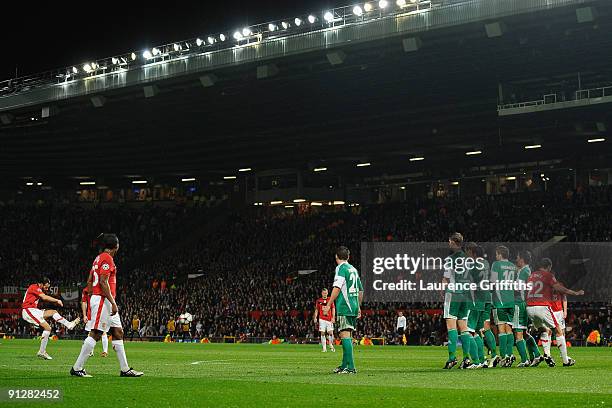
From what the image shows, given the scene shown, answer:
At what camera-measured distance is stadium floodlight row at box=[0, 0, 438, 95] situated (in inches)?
1561

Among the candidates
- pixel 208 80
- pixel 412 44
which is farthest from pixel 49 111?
pixel 412 44

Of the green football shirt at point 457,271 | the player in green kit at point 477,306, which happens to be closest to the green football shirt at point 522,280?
the player in green kit at point 477,306

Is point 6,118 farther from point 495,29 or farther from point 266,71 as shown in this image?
→ point 495,29

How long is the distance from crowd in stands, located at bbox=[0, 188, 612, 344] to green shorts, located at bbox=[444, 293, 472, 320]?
23.0 metres

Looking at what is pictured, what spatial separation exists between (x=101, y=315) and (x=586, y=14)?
89.3 feet

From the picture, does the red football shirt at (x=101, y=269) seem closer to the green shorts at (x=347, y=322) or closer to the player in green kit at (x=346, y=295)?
the player in green kit at (x=346, y=295)

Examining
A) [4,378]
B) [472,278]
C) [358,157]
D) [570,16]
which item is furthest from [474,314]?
[358,157]

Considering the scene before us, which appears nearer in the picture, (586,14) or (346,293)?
(346,293)

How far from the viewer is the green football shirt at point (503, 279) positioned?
17.3m

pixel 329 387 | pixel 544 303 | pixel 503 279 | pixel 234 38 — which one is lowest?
pixel 329 387

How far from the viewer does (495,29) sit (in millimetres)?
37500

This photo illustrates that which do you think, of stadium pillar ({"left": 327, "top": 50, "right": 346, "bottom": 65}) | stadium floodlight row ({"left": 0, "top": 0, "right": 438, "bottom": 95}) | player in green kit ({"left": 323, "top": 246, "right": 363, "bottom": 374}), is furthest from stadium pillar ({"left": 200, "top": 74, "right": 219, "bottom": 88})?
player in green kit ({"left": 323, "top": 246, "right": 363, "bottom": 374})

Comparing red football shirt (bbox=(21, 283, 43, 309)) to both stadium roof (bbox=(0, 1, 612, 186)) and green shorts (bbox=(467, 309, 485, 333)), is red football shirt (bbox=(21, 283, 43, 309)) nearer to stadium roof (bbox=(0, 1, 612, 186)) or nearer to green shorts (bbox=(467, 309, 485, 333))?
green shorts (bbox=(467, 309, 485, 333))

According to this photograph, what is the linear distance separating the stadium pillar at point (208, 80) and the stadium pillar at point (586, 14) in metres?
19.4
